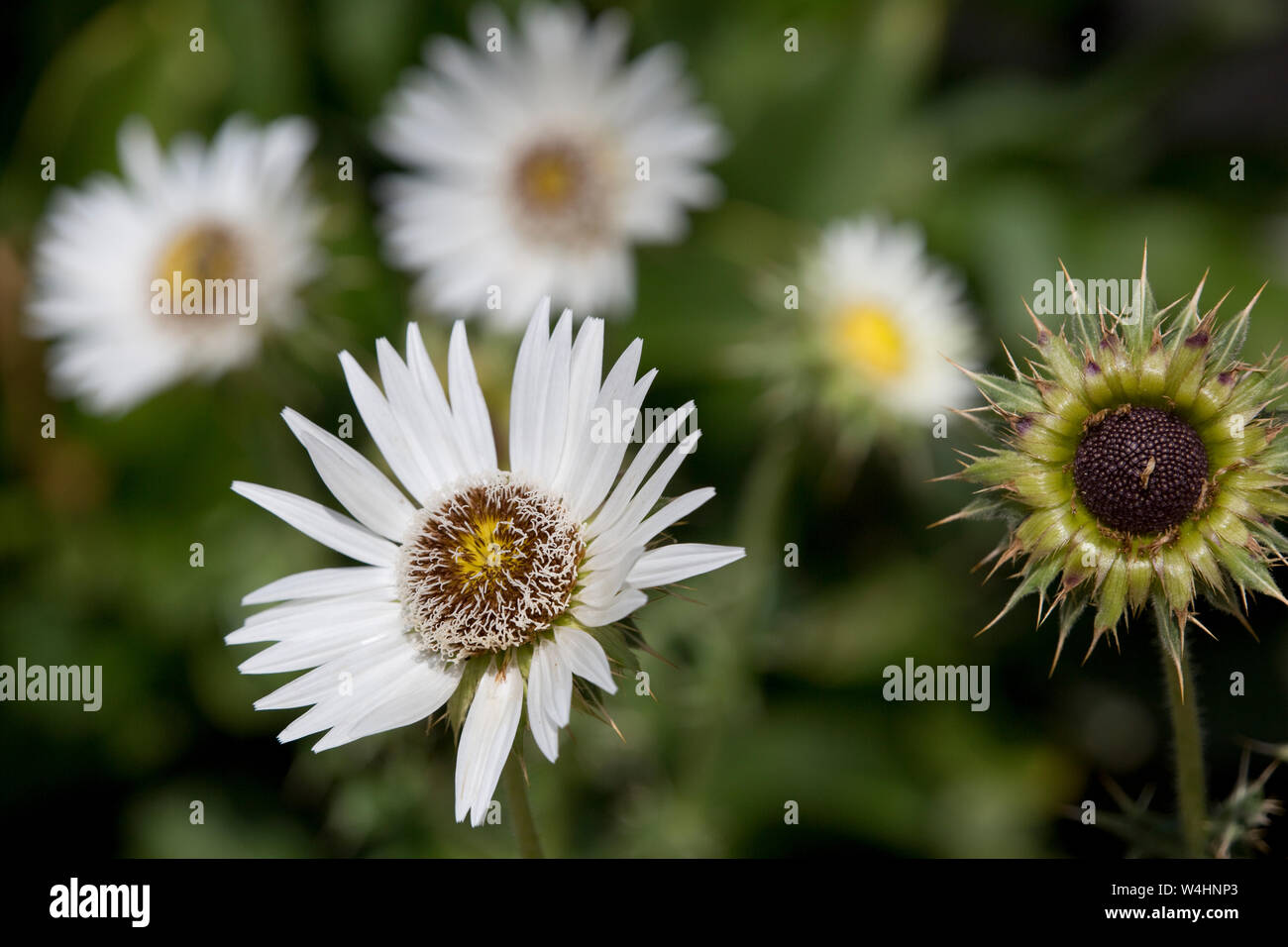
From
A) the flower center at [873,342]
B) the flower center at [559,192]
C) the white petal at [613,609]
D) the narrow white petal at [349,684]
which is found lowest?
the narrow white petal at [349,684]

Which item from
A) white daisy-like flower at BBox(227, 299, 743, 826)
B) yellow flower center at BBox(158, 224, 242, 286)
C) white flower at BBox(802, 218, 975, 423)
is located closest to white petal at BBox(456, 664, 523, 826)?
white daisy-like flower at BBox(227, 299, 743, 826)

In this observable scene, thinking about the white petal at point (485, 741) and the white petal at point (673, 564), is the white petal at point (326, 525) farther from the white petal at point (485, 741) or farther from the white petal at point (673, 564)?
the white petal at point (673, 564)

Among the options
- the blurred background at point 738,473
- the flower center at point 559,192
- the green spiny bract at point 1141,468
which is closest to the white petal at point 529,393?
the green spiny bract at point 1141,468

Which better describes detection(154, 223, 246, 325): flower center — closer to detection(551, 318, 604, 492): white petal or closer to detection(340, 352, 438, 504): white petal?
detection(340, 352, 438, 504): white petal

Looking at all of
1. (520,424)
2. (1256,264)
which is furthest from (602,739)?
(1256,264)

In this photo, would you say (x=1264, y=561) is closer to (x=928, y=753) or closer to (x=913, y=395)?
(x=913, y=395)

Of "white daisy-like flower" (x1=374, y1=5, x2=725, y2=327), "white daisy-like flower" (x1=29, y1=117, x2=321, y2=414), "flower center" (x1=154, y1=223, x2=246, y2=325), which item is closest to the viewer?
"white daisy-like flower" (x1=29, y1=117, x2=321, y2=414)
